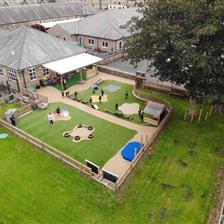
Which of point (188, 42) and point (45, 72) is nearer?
point (188, 42)

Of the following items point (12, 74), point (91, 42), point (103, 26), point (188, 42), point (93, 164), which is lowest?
point (93, 164)

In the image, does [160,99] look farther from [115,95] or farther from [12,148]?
[12,148]

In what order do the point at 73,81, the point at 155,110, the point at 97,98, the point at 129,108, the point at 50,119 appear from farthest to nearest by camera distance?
the point at 73,81, the point at 97,98, the point at 129,108, the point at 50,119, the point at 155,110

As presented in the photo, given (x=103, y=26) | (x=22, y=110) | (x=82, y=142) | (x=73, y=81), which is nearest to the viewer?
(x=82, y=142)

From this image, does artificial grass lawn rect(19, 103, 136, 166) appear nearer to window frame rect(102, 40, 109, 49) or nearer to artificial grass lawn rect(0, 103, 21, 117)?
artificial grass lawn rect(0, 103, 21, 117)

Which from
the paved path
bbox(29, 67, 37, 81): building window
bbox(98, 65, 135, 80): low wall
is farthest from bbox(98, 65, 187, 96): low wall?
bbox(29, 67, 37, 81): building window

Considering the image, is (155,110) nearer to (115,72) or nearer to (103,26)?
(115,72)

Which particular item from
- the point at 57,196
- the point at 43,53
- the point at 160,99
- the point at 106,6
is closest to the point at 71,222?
the point at 57,196

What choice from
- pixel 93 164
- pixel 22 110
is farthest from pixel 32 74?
pixel 93 164
